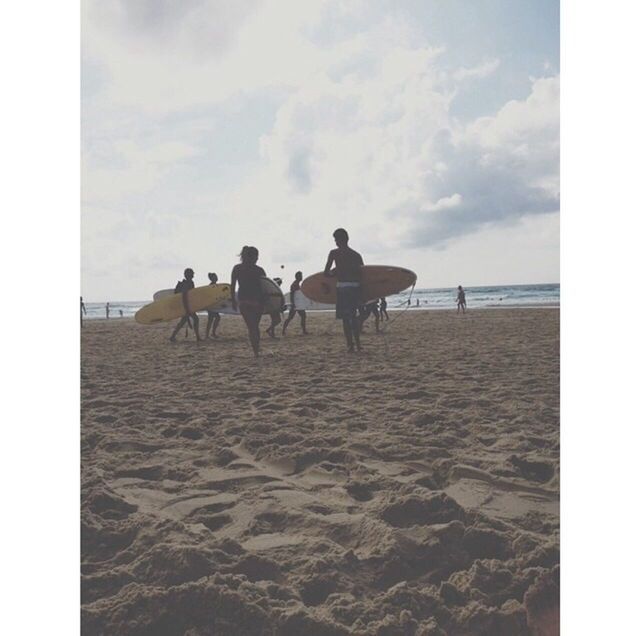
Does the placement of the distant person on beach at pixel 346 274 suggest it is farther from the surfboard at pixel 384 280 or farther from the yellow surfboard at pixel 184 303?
the yellow surfboard at pixel 184 303

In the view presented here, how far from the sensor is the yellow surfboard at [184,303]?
6.71 meters

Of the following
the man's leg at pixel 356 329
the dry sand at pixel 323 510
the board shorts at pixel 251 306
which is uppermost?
the board shorts at pixel 251 306

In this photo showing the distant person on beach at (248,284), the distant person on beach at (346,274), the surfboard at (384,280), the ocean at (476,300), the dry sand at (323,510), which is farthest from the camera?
the ocean at (476,300)

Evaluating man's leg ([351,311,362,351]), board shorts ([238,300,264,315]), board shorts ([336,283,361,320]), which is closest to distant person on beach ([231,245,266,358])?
board shorts ([238,300,264,315])

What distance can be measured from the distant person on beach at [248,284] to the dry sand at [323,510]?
4.75 ft

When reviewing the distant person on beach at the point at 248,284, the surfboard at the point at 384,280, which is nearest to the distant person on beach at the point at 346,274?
the surfboard at the point at 384,280

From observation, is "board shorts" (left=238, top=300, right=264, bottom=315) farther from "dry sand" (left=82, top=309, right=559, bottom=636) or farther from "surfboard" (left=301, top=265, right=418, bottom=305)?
"dry sand" (left=82, top=309, right=559, bottom=636)

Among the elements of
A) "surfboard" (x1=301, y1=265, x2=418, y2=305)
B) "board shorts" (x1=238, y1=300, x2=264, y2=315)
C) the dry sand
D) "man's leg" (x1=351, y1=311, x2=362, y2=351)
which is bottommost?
the dry sand

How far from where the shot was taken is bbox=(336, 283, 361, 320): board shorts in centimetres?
483

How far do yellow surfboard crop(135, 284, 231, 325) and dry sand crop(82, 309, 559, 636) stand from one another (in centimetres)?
347

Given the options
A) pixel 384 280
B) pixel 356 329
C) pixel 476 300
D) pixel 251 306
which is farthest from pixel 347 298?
pixel 476 300
